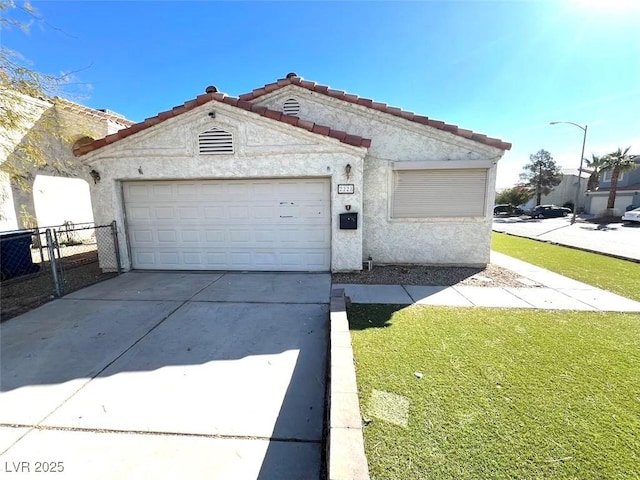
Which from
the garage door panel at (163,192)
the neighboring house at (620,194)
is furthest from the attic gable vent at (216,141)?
the neighboring house at (620,194)

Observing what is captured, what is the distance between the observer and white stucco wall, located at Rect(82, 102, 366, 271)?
6.37m

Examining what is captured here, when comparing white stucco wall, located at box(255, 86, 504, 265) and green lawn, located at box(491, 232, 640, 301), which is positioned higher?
white stucco wall, located at box(255, 86, 504, 265)

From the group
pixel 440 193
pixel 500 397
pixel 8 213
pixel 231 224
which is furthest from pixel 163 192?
pixel 500 397

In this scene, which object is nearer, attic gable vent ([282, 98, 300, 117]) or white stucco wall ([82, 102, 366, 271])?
white stucco wall ([82, 102, 366, 271])

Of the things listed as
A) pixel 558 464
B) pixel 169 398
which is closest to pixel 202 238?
pixel 169 398

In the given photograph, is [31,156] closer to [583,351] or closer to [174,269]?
[174,269]

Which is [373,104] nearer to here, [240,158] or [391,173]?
[391,173]

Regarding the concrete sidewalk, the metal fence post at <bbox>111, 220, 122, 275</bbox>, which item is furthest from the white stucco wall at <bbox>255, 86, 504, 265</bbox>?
the metal fence post at <bbox>111, 220, 122, 275</bbox>

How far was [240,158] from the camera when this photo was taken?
6.52m

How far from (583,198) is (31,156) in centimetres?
5365

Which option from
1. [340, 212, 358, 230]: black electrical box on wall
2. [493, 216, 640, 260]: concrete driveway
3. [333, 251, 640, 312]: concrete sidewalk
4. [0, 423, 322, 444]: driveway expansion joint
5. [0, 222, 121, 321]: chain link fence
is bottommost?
[493, 216, 640, 260]: concrete driveway

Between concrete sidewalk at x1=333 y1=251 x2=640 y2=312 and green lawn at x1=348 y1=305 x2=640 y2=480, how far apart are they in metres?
0.63

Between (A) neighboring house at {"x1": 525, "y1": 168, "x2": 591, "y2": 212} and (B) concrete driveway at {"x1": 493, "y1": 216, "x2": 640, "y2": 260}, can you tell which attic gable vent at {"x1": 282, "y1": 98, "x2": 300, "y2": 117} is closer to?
(B) concrete driveway at {"x1": 493, "y1": 216, "x2": 640, "y2": 260}

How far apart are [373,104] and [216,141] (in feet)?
13.4
